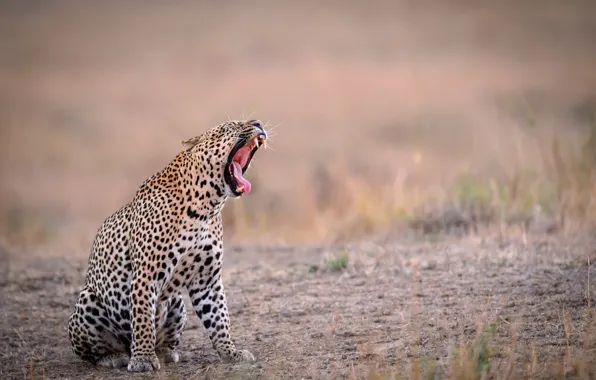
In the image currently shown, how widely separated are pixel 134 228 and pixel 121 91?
18.7 meters

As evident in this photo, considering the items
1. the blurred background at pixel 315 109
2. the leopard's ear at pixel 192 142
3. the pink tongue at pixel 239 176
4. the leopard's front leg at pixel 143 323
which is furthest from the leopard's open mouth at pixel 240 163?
the blurred background at pixel 315 109

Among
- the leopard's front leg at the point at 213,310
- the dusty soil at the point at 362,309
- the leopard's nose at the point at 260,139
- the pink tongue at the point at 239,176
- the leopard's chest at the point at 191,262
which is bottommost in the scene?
the dusty soil at the point at 362,309

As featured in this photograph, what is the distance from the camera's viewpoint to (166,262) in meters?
7.96

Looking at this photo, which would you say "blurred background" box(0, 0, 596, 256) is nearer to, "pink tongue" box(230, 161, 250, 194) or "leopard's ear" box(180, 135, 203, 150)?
"leopard's ear" box(180, 135, 203, 150)

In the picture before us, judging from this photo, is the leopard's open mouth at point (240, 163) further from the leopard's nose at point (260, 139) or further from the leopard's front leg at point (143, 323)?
the leopard's front leg at point (143, 323)

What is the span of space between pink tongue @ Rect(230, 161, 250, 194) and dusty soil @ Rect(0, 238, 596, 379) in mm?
1219

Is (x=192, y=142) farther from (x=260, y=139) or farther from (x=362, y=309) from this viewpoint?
(x=362, y=309)

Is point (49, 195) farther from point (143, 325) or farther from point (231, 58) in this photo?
point (143, 325)

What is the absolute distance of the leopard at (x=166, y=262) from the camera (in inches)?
314

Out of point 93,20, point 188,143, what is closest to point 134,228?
point 188,143

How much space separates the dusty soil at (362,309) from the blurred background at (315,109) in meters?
1.08

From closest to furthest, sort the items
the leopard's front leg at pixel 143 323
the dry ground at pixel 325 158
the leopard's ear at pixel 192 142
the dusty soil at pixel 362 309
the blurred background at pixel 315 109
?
the dusty soil at pixel 362 309 < the leopard's front leg at pixel 143 323 < the leopard's ear at pixel 192 142 < the dry ground at pixel 325 158 < the blurred background at pixel 315 109

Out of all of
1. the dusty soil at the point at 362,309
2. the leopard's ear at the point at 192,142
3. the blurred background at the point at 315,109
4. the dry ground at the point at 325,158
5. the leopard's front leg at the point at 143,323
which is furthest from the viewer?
the blurred background at the point at 315,109

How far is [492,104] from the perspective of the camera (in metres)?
22.3
